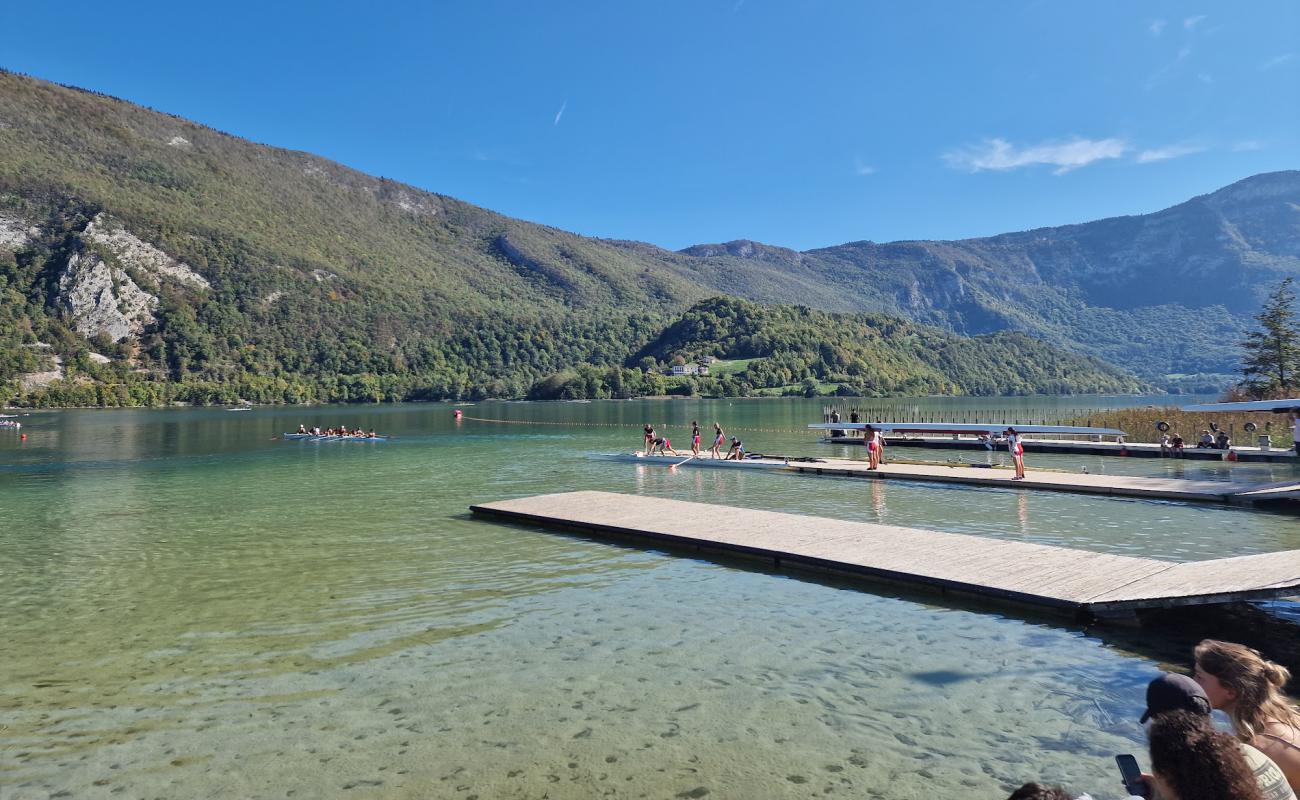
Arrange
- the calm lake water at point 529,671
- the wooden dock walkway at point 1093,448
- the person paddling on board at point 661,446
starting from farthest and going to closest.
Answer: the person paddling on board at point 661,446, the wooden dock walkway at point 1093,448, the calm lake water at point 529,671

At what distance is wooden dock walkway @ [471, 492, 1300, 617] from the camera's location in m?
11.1

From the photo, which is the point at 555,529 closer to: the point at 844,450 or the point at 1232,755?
the point at 1232,755

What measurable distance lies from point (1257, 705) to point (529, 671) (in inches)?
300

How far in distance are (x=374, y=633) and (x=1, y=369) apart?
209485 mm

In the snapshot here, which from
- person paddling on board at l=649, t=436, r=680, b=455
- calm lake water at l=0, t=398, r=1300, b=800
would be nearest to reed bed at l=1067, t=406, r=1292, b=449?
calm lake water at l=0, t=398, r=1300, b=800

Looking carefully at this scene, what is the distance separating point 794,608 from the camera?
12.6 meters

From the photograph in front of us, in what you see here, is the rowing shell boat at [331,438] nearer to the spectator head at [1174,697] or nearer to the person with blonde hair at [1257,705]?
the person with blonde hair at [1257,705]

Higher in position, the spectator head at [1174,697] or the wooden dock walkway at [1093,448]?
the spectator head at [1174,697]

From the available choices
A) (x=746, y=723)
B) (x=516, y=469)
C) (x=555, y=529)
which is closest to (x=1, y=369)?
(x=516, y=469)

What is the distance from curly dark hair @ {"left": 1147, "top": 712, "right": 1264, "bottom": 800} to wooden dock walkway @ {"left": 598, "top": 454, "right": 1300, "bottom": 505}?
2341cm

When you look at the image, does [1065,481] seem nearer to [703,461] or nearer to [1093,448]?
[1093,448]

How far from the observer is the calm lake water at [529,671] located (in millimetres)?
7422

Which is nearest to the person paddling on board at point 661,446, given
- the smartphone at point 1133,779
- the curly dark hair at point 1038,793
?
the smartphone at point 1133,779

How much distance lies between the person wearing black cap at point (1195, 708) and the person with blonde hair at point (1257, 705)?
48 cm
